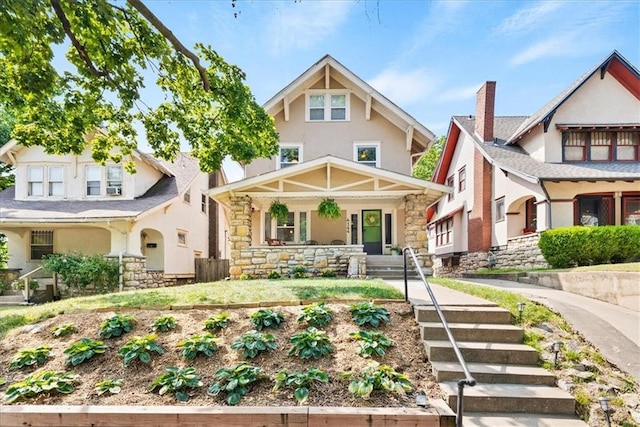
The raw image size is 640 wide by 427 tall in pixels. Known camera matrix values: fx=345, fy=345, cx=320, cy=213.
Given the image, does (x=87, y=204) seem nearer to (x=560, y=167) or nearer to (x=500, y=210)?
(x=500, y=210)

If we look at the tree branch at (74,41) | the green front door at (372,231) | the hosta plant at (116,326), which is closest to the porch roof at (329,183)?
the green front door at (372,231)

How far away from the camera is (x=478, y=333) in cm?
433

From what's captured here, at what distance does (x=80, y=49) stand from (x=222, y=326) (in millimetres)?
6291

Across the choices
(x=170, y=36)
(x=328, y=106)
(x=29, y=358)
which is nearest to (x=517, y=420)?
(x=29, y=358)

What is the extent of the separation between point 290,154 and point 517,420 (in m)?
11.7

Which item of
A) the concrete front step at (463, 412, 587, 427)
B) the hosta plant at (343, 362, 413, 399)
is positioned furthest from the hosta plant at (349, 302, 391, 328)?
the concrete front step at (463, 412, 587, 427)

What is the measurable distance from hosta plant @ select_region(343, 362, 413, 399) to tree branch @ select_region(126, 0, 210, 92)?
668 centimetres

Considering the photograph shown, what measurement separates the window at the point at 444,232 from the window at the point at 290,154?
1048 centimetres

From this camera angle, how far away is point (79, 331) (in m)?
4.52

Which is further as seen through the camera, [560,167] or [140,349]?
[560,167]

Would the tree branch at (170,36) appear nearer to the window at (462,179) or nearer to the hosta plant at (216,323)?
the hosta plant at (216,323)

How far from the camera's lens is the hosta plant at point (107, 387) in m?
3.35

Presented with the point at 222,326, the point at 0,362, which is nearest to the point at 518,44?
the point at 222,326

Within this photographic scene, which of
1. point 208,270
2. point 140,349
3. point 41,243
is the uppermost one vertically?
point 41,243
